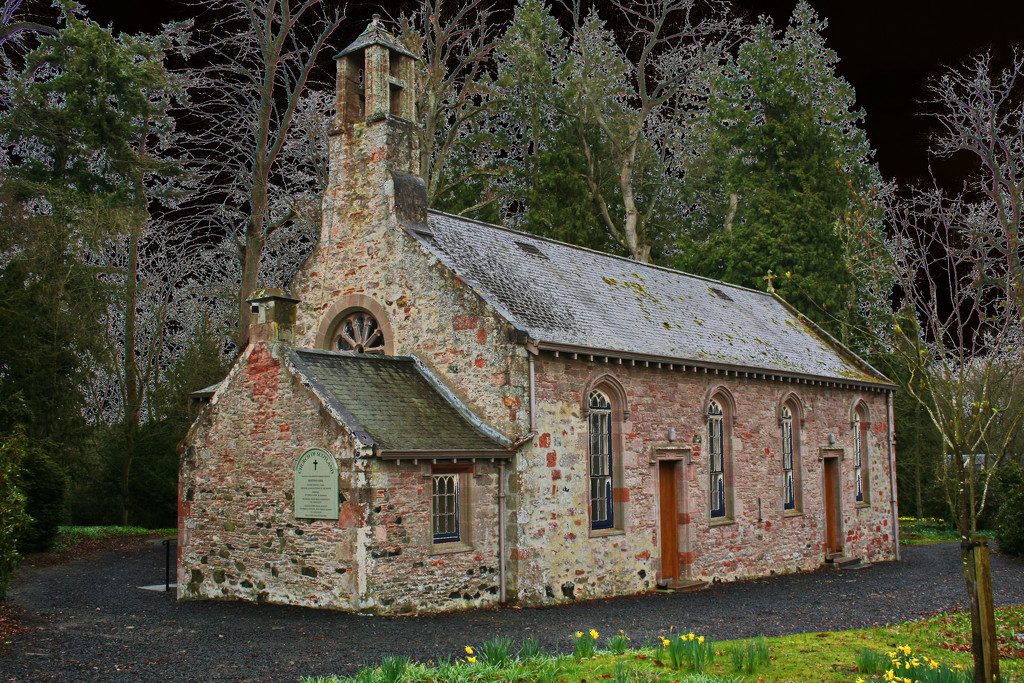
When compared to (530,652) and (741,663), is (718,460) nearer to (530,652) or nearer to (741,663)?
(741,663)

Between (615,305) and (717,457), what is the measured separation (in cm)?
414

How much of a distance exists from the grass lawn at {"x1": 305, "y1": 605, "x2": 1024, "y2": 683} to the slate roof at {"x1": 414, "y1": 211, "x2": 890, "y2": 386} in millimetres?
6331

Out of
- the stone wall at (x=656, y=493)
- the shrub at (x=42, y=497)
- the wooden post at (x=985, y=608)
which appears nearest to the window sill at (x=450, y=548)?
the stone wall at (x=656, y=493)

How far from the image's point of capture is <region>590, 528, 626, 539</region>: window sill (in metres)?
16.8

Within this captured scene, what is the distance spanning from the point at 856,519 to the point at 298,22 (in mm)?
21605

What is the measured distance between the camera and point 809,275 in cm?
3428

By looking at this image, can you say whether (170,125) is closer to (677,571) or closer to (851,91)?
(677,571)

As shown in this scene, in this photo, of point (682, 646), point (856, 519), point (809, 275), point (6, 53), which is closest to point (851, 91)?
point (809, 275)

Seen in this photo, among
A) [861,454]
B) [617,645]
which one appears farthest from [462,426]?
[861,454]

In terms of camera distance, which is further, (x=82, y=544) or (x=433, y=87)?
(x=433, y=87)

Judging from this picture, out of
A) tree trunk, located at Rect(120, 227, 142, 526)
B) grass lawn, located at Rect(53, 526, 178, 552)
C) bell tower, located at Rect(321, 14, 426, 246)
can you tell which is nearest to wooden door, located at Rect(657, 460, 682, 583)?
bell tower, located at Rect(321, 14, 426, 246)

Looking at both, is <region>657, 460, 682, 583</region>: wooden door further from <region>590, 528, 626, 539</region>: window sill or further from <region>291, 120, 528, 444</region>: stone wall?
<region>291, 120, 528, 444</region>: stone wall

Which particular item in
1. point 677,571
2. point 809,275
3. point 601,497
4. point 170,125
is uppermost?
point 170,125

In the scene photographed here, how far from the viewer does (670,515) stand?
19047mm
